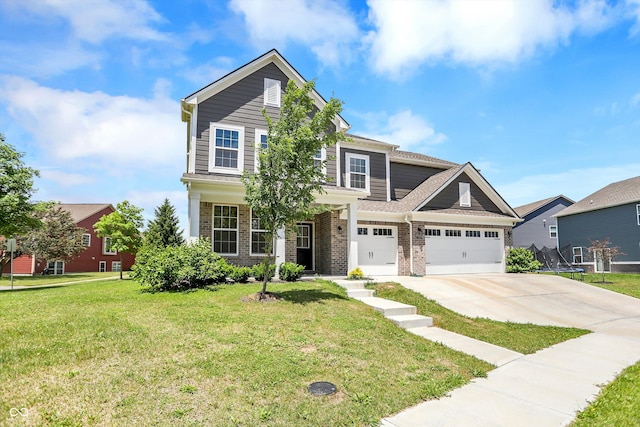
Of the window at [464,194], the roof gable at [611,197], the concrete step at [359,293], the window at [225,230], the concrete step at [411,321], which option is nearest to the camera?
the concrete step at [411,321]

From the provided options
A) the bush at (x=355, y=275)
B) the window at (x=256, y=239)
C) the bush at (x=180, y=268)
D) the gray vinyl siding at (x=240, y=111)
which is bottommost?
the bush at (x=355, y=275)

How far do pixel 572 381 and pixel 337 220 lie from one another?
1076cm

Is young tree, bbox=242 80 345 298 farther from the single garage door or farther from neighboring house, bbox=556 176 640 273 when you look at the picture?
neighboring house, bbox=556 176 640 273

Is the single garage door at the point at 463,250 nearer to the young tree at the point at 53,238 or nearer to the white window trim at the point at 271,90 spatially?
the white window trim at the point at 271,90

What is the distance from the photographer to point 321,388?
4.64 meters

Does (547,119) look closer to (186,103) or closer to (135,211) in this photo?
(186,103)

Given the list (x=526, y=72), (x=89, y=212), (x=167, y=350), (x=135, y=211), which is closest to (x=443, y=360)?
(x=167, y=350)

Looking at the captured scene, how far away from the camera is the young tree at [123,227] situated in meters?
21.6

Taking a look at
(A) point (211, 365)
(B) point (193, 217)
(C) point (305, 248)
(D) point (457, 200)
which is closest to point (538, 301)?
(D) point (457, 200)

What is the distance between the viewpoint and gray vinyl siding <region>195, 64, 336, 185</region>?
13836 millimetres

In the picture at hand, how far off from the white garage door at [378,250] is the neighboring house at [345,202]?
46 mm

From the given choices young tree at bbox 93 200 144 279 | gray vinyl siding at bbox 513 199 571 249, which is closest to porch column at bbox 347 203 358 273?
young tree at bbox 93 200 144 279

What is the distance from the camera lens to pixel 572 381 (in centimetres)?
532

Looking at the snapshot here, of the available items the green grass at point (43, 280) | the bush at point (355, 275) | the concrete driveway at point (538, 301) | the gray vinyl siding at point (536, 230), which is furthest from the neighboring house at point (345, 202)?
the green grass at point (43, 280)
